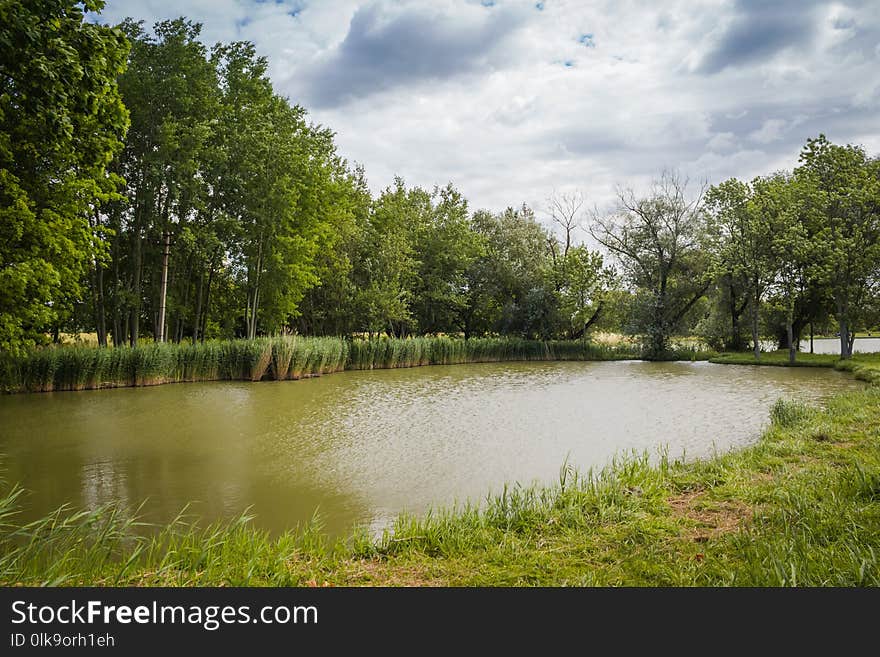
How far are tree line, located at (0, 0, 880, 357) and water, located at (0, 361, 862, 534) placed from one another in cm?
256

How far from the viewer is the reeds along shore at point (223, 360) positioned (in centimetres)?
1340

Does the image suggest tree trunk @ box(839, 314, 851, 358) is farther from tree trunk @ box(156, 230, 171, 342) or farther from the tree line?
tree trunk @ box(156, 230, 171, 342)

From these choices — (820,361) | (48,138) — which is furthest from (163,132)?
(820,361)

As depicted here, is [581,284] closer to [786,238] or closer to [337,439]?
[786,238]

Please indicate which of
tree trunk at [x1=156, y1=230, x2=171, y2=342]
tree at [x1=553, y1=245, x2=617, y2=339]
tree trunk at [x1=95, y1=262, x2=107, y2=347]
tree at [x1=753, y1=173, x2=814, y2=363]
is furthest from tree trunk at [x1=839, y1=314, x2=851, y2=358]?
tree trunk at [x1=95, y1=262, x2=107, y2=347]

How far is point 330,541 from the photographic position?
4332 mm

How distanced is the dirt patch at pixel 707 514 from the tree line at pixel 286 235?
7005mm

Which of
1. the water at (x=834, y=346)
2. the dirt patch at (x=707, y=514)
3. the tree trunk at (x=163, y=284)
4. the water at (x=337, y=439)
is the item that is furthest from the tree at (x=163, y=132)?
the water at (x=834, y=346)

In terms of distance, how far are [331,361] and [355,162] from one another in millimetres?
13970

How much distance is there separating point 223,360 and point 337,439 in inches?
390

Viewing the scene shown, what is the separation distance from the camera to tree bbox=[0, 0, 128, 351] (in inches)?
219

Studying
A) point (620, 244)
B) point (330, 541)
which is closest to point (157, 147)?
point (330, 541)

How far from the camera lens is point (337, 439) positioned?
864 centimetres

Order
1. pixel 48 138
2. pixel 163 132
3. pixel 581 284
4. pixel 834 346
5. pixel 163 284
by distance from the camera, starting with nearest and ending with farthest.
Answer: pixel 48 138 < pixel 163 132 < pixel 163 284 < pixel 581 284 < pixel 834 346
